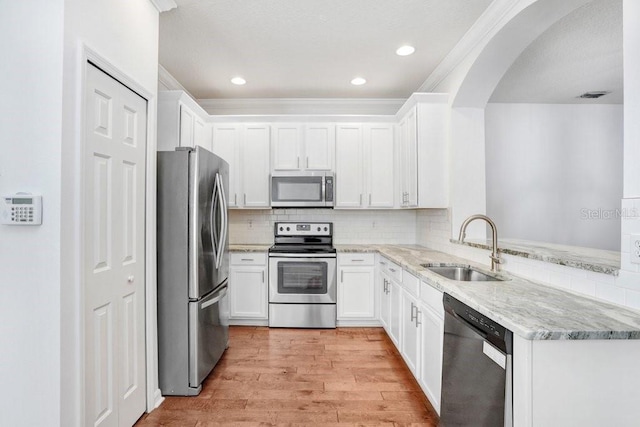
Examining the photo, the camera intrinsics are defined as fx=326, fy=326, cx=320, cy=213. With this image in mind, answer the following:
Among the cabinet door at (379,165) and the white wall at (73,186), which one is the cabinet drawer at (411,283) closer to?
the cabinet door at (379,165)

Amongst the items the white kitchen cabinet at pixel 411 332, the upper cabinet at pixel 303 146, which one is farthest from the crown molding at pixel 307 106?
the white kitchen cabinet at pixel 411 332

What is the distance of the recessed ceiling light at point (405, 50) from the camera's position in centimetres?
295

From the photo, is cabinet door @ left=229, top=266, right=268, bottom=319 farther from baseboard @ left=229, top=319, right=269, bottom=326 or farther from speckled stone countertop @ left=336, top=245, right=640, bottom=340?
speckled stone countertop @ left=336, top=245, right=640, bottom=340

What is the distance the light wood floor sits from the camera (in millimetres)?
2080

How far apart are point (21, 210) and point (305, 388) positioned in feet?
6.70

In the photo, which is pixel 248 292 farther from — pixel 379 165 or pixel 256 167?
pixel 379 165

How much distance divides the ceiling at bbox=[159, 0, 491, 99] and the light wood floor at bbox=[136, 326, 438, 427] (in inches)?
110

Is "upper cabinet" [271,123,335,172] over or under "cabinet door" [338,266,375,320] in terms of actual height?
over

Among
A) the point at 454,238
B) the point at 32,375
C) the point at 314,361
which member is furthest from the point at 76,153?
the point at 454,238

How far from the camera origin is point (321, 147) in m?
3.98

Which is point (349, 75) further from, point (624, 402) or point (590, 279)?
point (624, 402)

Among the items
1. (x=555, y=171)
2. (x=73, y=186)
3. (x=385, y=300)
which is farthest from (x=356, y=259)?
(x=555, y=171)

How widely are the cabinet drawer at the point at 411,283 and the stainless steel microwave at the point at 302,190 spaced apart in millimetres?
1535

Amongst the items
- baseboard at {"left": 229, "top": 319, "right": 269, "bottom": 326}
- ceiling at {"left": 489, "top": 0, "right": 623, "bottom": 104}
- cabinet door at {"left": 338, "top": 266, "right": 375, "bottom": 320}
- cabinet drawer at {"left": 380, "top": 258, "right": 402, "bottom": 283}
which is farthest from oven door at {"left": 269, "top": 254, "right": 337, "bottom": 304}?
ceiling at {"left": 489, "top": 0, "right": 623, "bottom": 104}
